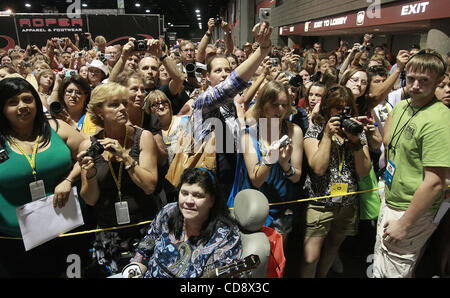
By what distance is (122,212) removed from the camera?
1920mm

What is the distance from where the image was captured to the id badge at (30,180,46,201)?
1.82m

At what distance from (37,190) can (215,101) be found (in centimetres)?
119

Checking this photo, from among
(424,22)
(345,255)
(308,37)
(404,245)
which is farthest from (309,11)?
(404,245)

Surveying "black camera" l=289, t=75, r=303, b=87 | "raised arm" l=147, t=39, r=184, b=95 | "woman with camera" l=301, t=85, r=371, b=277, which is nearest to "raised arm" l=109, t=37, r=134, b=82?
"raised arm" l=147, t=39, r=184, b=95

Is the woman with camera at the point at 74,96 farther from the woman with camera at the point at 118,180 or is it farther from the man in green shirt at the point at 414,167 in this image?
the man in green shirt at the point at 414,167

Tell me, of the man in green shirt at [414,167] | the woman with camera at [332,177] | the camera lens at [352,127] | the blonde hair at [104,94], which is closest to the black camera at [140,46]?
the blonde hair at [104,94]

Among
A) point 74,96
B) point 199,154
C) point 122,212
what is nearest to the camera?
point 122,212

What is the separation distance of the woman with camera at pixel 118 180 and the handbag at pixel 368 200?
154 cm

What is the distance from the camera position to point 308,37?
14.3 meters

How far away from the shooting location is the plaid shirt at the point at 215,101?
178 cm

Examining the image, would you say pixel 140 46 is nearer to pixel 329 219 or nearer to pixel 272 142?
pixel 272 142

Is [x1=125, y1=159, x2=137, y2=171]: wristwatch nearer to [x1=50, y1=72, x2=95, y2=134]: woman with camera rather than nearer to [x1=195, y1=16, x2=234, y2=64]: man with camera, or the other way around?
[x1=50, y1=72, x2=95, y2=134]: woman with camera

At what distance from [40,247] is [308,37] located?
14.5m

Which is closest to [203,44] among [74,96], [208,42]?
[208,42]
